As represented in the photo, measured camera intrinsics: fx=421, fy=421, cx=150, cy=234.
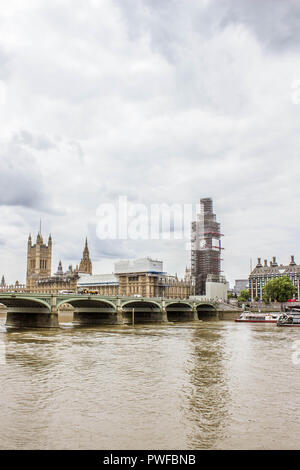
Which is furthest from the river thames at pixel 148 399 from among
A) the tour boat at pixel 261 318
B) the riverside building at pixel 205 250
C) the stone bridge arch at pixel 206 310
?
the riverside building at pixel 205 250

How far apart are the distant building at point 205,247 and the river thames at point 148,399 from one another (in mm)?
111887

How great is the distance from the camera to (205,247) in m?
147

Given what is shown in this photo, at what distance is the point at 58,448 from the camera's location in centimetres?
1305

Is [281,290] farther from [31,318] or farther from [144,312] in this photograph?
[31,318]

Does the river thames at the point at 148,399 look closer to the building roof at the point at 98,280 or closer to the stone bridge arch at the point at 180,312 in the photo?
the stone bridge arch at the point at 180,312

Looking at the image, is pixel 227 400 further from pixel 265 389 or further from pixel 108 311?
pixel 108 311

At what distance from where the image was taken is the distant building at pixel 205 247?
5768 inches

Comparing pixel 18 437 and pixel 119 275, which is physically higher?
pixel 119 275

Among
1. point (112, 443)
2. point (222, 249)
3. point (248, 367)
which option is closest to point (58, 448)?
point (112, 443)

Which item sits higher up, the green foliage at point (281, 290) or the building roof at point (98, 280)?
the building roof at point (98, 280)

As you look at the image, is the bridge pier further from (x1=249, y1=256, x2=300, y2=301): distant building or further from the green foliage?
(x1=249, y1=256, x2=300, y2=301): distant building

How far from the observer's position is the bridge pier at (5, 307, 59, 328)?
58.1 m

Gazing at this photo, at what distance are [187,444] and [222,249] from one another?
13900 cm
